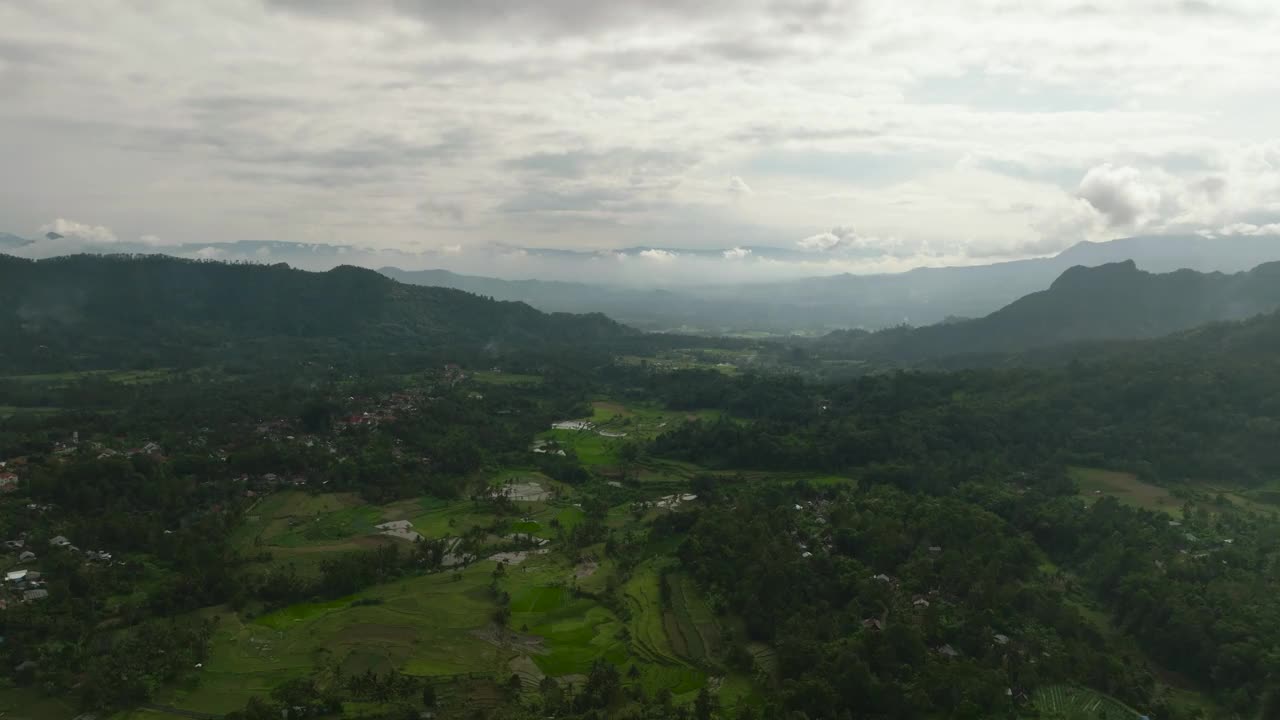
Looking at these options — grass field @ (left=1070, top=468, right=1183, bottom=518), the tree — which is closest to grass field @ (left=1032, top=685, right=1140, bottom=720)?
the tree

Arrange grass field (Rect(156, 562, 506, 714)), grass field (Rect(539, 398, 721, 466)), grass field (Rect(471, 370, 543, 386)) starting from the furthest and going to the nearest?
grass field (Rect(471, 370, 543, 386)) → grass field (Rect(539, 398, 721, 466)) → grass field (Rect(156, 562, 506, 714))

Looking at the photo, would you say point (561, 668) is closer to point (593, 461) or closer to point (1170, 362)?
point (593, 461)

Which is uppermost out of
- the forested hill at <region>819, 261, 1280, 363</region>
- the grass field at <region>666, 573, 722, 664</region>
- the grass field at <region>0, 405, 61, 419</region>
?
the forested hill at <region>819, 261, 1280, 363</region>

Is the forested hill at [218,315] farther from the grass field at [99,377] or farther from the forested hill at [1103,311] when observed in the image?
the forested hill at [1103,311]

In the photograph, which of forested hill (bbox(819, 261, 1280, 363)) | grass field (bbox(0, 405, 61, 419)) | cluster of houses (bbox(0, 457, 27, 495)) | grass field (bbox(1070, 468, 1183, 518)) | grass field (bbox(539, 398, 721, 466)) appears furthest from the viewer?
forested hill (bbox(819, 261, 1280, 363))

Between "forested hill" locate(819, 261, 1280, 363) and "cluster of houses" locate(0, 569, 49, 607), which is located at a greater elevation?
"forested hill" locate(819, 261, 1280, 363)

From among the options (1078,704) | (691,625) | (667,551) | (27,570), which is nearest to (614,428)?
(667,551)

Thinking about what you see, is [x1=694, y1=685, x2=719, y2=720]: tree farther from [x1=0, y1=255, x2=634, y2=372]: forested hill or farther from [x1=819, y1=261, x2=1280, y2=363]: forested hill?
[x1=0, y1=255, x2=634, y2=372]: forested hill
